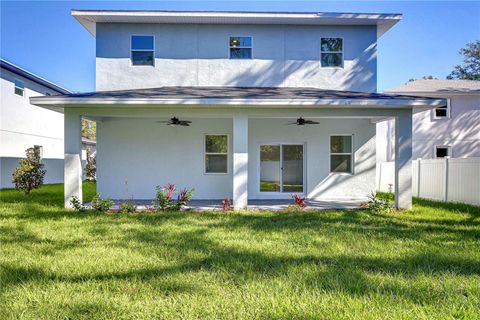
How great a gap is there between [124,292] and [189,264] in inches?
41.4

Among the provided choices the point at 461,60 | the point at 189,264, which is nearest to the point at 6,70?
the point at 189,264

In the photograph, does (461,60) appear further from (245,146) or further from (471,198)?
(245,146)

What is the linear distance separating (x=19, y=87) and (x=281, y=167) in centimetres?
1585

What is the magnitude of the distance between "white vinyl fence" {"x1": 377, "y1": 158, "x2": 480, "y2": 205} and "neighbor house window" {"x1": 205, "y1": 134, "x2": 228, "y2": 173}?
793cm

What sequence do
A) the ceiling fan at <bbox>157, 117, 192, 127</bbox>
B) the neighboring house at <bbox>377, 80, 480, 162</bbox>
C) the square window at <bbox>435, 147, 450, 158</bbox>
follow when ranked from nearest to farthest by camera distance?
1. the ceiling fan at <bbox>157, 117, 192, 127</bbox>
2. the neighboring house at <bbox>377, 80, 480, 162</bbox>
3. the square window at <bbox>435, 147, 450, 158</bbox>

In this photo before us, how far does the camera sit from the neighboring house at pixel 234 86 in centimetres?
1158

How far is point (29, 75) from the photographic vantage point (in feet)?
57.8

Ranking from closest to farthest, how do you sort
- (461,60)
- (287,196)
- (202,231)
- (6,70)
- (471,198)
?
1. (202,231)
2. (471,198)
3. (287,196)
4. (6,70)
5. (461,60)

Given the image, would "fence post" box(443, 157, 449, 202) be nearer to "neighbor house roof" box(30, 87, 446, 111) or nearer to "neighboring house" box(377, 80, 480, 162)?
"neighbor house roof" box(30, 87, 446, 111)

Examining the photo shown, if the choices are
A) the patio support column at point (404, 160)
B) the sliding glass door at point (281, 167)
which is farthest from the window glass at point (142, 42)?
the patio support column at point (404, 160)

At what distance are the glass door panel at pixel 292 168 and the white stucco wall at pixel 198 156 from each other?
0.28 meters

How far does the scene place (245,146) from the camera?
9.05m

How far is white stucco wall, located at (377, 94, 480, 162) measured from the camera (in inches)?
711

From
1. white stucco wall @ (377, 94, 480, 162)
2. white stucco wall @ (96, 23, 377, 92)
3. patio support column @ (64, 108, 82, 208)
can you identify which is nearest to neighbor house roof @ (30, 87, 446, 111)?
patio support column @ (64, 108, 82, 208)
